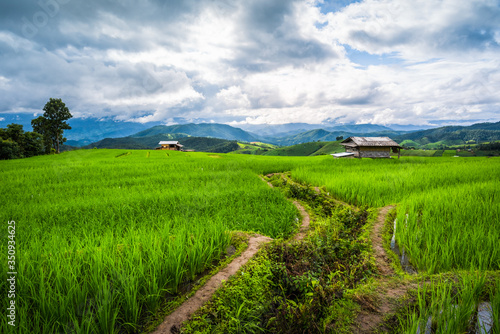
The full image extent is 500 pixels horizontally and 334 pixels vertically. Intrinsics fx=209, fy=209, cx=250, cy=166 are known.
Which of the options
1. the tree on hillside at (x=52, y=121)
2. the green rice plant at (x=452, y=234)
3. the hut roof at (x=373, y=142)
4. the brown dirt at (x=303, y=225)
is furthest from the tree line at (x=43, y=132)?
the green rice plant at (x=452, y=234)

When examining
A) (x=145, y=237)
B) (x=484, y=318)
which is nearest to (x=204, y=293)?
(x=145, y=237)

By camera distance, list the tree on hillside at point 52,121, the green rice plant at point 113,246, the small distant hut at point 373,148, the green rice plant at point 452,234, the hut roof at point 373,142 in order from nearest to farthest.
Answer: the green rice plant at point 113,246
the green rice plant at point 452,234
the hut roof at point 373,142
the small distant hut at point 373,148
the tree on hillside at point 52,121

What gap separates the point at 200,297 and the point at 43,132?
7463 centimetres

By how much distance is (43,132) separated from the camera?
178 ft

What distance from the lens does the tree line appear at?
46250mm

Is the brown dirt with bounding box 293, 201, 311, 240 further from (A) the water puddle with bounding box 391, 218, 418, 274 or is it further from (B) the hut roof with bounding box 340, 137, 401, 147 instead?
(B) the hut roof with bounding box 340, 137, 401, 147

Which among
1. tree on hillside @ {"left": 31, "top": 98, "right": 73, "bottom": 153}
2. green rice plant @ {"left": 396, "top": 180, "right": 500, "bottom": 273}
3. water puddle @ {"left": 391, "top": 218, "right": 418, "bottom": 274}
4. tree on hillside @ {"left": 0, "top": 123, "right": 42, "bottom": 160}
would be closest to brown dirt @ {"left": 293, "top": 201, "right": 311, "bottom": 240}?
water puddle @ {"left": 391, "top": 218, "right": 418, "bottom": 274}

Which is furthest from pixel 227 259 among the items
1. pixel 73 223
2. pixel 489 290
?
pixel 73 223

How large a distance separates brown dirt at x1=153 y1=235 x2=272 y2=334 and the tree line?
6226 cm

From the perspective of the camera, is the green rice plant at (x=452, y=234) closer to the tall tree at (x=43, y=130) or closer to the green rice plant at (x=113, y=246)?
the green rice plant at (x=113, y=246)

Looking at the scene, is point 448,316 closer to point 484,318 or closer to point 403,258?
point 484,318

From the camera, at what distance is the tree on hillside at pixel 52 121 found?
50594 millimetres

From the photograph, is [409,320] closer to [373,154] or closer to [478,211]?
[478,211]

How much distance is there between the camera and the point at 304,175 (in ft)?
42.4
